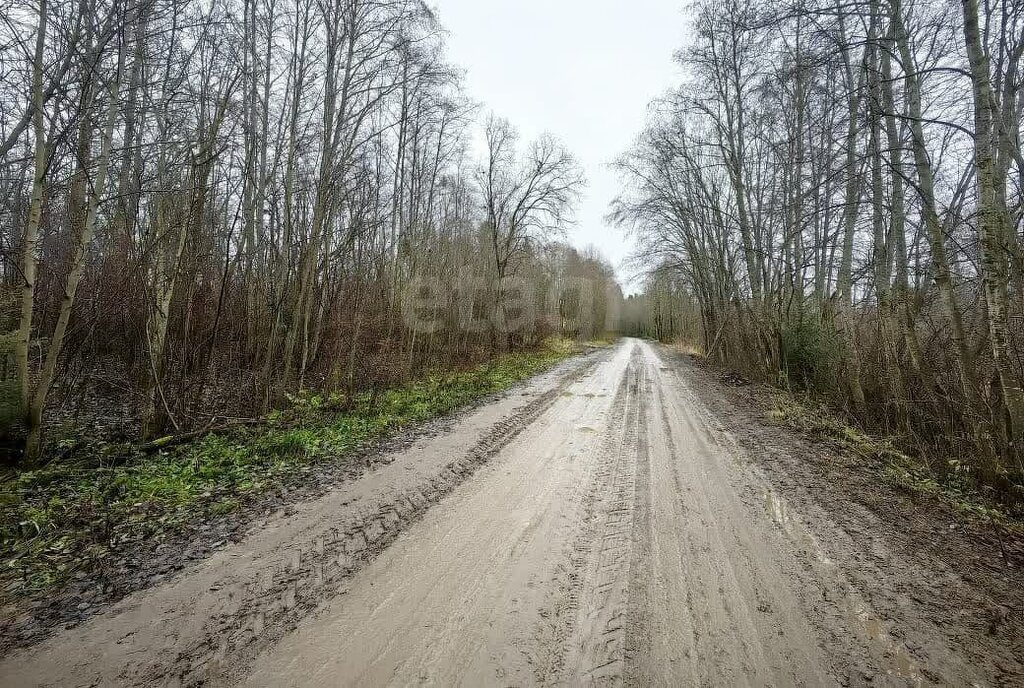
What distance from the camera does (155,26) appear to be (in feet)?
20.0

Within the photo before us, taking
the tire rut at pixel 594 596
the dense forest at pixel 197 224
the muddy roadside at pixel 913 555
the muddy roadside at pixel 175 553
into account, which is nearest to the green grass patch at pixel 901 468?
the muddy roadside at pixel 913 555

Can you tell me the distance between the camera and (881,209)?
9.30 meters

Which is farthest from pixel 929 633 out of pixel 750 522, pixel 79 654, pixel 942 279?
pixel 942 279

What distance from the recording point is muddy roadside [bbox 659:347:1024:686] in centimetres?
227

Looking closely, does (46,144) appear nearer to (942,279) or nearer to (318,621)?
(318,621)

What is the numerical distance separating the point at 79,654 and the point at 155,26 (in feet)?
25.5

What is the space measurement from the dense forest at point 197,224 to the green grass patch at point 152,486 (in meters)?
0.73

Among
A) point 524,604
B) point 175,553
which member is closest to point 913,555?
point 524,604

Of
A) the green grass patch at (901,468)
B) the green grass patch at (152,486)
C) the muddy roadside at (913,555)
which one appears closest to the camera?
the muddy roadside at (913,555)

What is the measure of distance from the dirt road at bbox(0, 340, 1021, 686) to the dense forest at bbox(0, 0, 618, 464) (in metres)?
4.09

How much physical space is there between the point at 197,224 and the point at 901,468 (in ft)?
31.2

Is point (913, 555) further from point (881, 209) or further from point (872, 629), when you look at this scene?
point (881, 209)

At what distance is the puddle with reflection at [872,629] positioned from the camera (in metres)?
2.06

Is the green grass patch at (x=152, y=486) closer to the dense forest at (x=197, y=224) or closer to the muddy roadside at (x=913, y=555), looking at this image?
the dense forest at (x=197, y=224)
